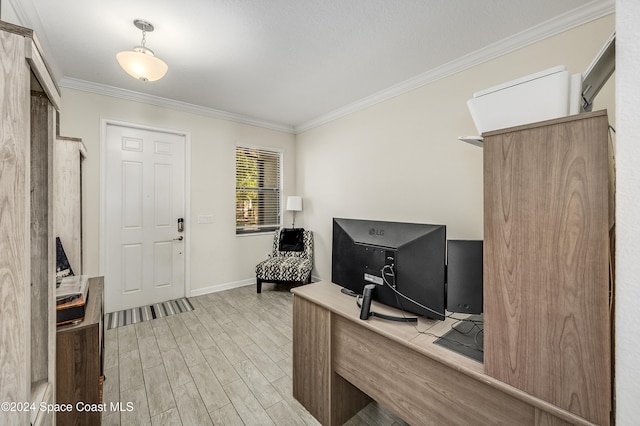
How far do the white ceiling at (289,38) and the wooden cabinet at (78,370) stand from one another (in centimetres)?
201

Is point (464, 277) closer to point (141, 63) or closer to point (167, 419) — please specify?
point (167, 419)

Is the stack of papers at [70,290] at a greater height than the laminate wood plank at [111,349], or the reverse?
the stack of papers at [70,290]

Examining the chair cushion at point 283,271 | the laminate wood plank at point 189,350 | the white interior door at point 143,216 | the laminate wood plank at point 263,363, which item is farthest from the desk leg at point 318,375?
the white interior door at point 143,216

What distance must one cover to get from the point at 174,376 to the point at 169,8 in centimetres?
274

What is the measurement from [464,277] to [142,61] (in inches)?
102

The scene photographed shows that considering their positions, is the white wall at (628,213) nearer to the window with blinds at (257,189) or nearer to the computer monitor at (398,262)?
the computer monitor at (398,262)

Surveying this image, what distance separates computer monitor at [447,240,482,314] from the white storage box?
1.92 feet

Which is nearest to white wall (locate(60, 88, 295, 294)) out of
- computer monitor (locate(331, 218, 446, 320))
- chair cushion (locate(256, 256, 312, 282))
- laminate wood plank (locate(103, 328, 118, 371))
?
chair cushion (locate(256, 256, 312, 282))

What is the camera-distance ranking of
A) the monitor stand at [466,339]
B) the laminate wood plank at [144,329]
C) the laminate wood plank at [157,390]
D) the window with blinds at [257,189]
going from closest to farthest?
the monitor stand at [466,339] → the laminate wood plank at [157,390] → the laminate wood plank at [144,329] → the window with blinds at [257,189]

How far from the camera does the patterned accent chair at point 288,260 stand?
12.6 ft

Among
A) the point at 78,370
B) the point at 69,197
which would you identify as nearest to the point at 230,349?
the point at 78,370

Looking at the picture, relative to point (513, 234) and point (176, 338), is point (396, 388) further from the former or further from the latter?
point (176, 338)

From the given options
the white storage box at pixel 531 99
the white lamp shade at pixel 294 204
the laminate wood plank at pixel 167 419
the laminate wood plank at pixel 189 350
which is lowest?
the laminate wood plank at pixel 167 419

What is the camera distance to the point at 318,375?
162cm
